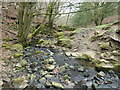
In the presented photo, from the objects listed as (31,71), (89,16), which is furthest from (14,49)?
(89,16)

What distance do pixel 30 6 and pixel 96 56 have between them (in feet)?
14.7

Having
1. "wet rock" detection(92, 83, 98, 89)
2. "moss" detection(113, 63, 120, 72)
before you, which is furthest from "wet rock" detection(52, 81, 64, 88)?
"moss" detection(113, 63, 120, 72)

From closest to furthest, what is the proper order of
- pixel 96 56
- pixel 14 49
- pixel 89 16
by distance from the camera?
pixel 96 56, pixel 14 49, pixel 89 16

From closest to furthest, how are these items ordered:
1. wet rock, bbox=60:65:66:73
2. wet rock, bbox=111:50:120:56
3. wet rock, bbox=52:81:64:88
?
wet rock, bbox=52:81:64:88, wet rock, bbox=60:65:66:73, wet rock, bbox=111:50:120:56

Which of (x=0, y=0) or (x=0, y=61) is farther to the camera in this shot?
(x=0, y=0)

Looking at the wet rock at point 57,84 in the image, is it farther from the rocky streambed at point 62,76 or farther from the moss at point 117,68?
the moss at point 117,68

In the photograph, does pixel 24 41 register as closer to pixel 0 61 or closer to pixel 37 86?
pixel 0 61

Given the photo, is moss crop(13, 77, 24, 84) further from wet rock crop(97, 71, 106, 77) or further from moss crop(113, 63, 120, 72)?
moss crop(113, 63, 120, 72)

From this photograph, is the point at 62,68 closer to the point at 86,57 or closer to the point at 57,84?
the point at 57,84

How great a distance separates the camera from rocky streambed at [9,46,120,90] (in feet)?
10.8

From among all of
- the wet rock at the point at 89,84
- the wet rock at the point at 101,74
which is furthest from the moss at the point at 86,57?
the wet rock at the point at 89,84

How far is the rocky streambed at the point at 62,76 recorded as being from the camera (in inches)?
129

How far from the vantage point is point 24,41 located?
6754 mm

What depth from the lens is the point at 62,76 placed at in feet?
12.3
